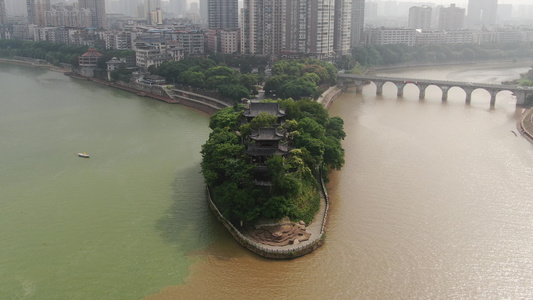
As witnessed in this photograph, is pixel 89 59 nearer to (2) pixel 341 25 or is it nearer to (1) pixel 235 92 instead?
(1) pixel 235 92

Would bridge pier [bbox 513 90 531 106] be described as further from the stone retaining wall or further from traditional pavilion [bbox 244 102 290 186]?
the stone retaining wall

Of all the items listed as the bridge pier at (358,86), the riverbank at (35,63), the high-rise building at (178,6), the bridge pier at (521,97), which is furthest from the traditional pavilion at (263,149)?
the high-rise building at (178,6)

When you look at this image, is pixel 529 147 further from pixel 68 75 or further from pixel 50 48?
pixel 50 48

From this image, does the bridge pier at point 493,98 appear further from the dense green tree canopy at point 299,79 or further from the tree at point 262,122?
the tree at point 262,122

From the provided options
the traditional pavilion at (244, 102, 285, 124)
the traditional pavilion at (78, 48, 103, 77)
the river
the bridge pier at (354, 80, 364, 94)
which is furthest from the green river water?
the traditional pavilion at (78, 48, 103, 77)

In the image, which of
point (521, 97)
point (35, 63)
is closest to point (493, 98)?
point (521, 97)

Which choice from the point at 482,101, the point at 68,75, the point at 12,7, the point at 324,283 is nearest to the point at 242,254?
the point at 324,283

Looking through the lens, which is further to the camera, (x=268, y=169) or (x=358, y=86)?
(x=358, y=86)
